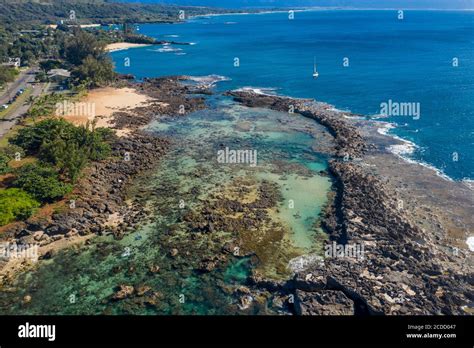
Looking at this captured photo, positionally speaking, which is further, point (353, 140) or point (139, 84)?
point (139, 84)

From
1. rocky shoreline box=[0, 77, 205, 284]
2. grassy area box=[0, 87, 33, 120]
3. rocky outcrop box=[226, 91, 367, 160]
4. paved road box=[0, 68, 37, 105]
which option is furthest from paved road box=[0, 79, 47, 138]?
rocky outcrop box=[226, 91, 367, 160]

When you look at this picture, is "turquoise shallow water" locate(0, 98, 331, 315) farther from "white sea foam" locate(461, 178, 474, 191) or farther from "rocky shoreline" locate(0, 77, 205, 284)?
"white sea foam" locate(461, 178, 474, 191)

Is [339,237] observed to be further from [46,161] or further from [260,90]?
[260,90]

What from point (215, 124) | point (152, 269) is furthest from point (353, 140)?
point (152, 269)

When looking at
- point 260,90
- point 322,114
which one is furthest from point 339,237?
point 260,90
